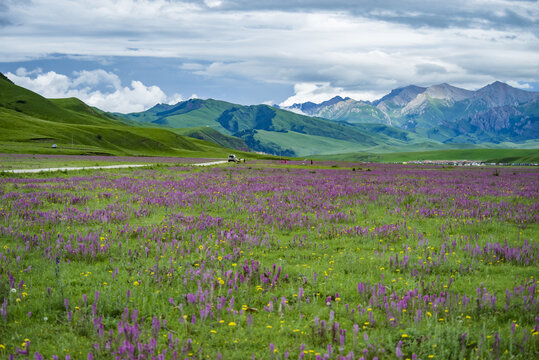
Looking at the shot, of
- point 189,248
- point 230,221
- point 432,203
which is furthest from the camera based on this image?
point 432,203

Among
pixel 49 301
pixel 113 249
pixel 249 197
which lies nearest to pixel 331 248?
pixel 113 249

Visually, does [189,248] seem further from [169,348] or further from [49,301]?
[169,348]

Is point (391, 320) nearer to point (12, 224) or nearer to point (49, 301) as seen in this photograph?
point (49, 301)

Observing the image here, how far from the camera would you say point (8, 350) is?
489cm

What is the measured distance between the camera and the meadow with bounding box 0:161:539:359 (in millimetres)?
5047

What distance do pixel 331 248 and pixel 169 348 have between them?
591 cm

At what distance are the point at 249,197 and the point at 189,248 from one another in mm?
9531

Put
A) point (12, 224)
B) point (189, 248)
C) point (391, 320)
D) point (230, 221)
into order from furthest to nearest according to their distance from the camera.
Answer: point (230, 221)
point (12, 224)
point (189, 248)
point (391, 320)

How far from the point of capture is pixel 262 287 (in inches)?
279

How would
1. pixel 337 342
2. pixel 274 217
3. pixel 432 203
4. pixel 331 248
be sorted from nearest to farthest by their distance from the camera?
pixel 337 342 → pixel 331 248 → pixel 274 217 → pixel 432 203

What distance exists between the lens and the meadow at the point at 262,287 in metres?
5.05

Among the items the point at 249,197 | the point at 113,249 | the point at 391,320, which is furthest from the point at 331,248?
the point at 249,197

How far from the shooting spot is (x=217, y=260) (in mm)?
8445

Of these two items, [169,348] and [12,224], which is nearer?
[169,348]
